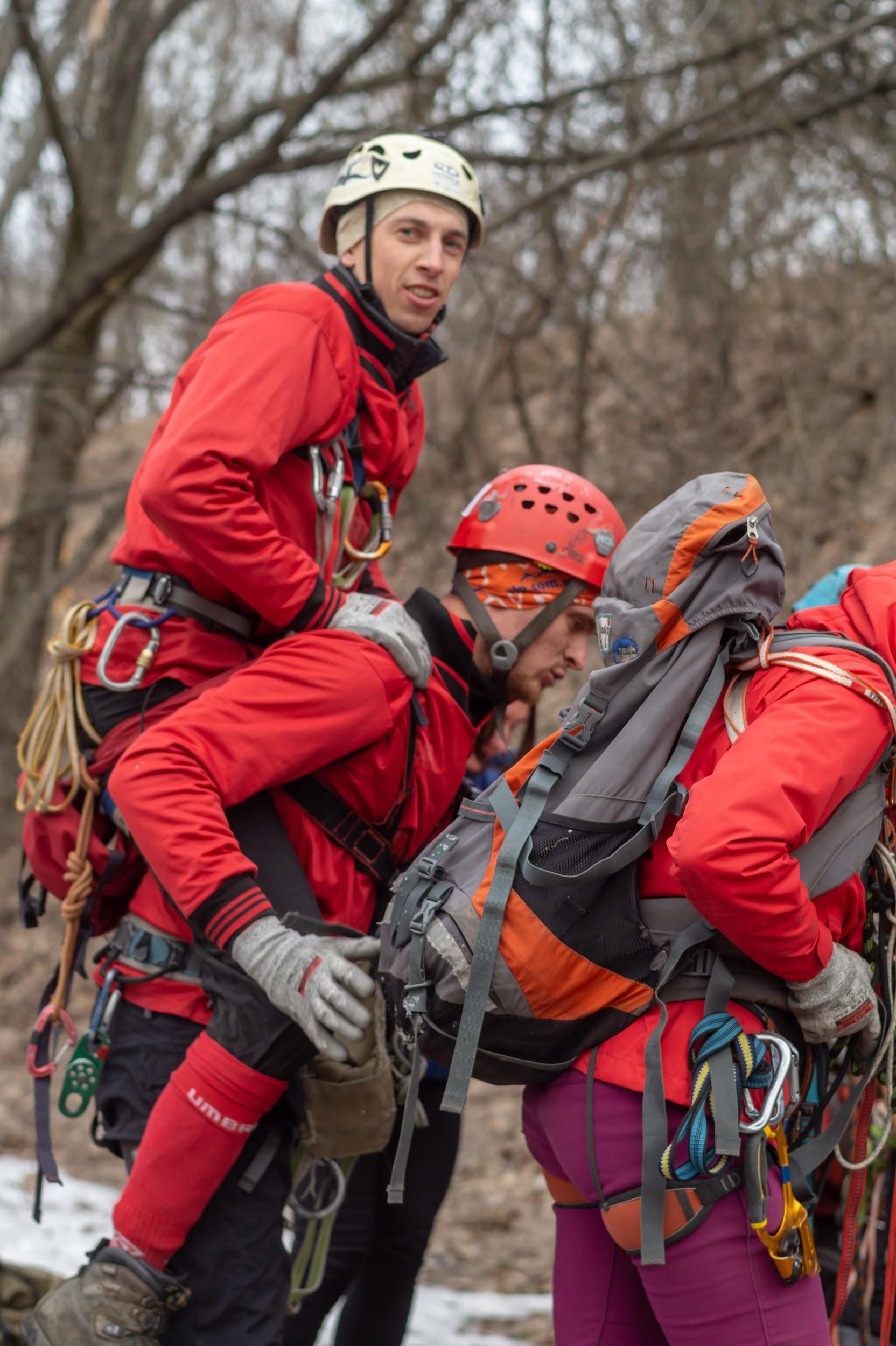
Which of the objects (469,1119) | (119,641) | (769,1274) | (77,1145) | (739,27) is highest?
(739,27)

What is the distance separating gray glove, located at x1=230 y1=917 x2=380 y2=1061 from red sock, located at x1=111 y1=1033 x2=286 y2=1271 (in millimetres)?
205

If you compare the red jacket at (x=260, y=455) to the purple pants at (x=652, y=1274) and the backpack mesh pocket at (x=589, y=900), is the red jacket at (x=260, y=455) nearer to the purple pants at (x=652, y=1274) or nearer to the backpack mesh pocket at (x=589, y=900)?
the backpack mesh pocket at (x=589, y=900)

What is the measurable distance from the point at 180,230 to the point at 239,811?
34.3 ft

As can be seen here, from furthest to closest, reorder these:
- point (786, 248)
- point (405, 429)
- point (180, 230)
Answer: point (180, 230) → point (786, 248) → point (405, 429)

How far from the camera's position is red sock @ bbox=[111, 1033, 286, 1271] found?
8.28 feet

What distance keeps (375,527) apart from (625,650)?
46.6 inches

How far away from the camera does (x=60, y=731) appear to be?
114 inches

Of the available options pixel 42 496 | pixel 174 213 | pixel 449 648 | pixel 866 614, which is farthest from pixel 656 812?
pixel 42 496

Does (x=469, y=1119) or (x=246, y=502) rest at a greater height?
(x=246, y=502)

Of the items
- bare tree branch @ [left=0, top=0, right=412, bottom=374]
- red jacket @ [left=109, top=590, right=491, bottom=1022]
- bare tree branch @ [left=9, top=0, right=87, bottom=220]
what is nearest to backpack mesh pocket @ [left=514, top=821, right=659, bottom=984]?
red jacket @ [left=109, top=590, right=491, bottom=1022]

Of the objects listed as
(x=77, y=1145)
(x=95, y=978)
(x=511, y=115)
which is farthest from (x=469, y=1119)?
(x=511, y=115)

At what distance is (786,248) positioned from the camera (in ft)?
31.6

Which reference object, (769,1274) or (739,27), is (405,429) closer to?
(769,1274)

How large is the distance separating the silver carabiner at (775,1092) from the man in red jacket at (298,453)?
1074mm
